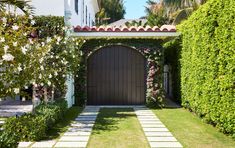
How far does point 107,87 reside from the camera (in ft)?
55.0

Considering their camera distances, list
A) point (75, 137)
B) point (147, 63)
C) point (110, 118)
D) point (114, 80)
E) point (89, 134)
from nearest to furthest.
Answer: point (75, 137), point (89, 134), point (110, 118), point (147, 63), point (114, 80)

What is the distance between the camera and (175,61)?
16.9 meters

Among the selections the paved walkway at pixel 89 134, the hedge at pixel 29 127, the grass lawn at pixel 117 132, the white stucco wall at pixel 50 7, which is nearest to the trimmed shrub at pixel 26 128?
the hedge at pixel 29 127

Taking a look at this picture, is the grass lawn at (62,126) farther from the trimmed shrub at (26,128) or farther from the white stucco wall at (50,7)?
the white stucco wall at (50,7)

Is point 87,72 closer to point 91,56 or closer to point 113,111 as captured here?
point 91,56

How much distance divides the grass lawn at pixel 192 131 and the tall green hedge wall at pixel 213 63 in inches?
9.5

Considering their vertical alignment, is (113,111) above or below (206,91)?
below

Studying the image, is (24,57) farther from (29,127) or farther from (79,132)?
(79,132)

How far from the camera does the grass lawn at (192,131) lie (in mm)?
8383

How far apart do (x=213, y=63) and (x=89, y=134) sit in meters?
3.63

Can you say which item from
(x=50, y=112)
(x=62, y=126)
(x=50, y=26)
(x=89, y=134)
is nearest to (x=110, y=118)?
(x=62, y=126)

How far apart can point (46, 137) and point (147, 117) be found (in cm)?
452

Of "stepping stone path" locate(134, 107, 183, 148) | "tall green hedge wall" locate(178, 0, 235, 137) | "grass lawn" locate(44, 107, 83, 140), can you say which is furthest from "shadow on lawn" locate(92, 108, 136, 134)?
"tall green hedge wall" locate(178, 0, 235, 137)

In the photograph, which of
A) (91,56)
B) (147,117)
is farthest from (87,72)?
(147,117)
